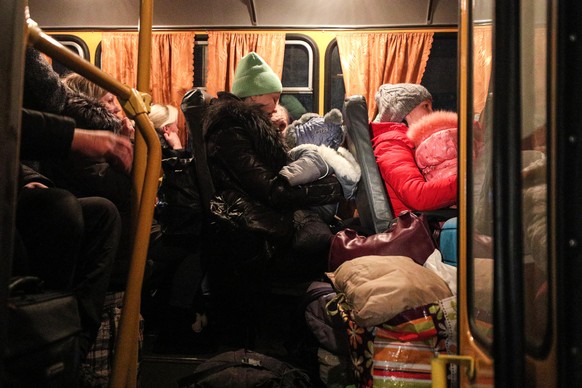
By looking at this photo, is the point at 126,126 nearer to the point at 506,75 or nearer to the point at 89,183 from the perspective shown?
the point at 89,183

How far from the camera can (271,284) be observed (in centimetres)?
291

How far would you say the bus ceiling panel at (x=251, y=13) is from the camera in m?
4.58

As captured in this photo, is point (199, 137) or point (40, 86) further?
point (199, 137)

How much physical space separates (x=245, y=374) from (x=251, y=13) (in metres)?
3.25

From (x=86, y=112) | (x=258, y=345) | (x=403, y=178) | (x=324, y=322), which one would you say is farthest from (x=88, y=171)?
(x=403, y=178)

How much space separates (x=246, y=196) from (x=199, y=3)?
2526mm

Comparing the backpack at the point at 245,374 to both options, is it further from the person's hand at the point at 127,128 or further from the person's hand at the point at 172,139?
the person's hand at the point at 172,139

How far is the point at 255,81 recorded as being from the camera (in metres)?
3.30

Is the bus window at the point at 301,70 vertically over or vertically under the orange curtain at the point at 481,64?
over

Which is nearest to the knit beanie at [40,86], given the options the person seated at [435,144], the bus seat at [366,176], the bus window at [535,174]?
the bus window at [535,174]

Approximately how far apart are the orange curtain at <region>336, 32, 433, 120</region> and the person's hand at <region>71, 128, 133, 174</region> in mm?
3285

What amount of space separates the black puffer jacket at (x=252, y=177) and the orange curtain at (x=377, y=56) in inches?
76.6

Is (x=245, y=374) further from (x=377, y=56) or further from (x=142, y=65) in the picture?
(x=377, y=56)
